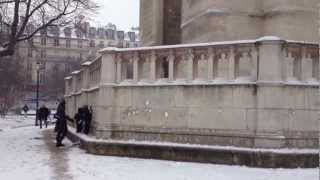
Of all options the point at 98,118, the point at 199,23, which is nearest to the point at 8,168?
the point at 98,118

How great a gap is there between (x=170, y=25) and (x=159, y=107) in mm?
8856

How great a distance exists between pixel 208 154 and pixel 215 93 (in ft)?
4.64

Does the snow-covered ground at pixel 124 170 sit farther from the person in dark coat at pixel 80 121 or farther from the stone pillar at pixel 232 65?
the person in dark coat at pixel 80 121

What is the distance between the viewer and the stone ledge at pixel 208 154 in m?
12.5

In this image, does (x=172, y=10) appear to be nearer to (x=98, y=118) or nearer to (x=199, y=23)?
(x=199, y=23)

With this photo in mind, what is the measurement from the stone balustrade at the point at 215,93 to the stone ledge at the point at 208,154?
0.31 metres

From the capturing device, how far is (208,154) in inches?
523

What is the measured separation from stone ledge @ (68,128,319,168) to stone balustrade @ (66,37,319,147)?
309 mm

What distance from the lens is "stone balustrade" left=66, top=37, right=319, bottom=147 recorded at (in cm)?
1292

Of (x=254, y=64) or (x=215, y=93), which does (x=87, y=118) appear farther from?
(x=254, y=64)

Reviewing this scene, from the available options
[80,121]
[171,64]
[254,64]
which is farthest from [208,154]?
[80,121]

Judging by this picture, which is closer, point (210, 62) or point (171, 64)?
point (210, 62)

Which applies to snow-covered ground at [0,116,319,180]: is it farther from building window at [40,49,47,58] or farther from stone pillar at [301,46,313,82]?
building window at [40,49,47,58]

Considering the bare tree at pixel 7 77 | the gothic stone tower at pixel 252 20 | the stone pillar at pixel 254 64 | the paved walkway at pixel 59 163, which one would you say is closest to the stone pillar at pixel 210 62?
the stone pillar at pixel 254 64
